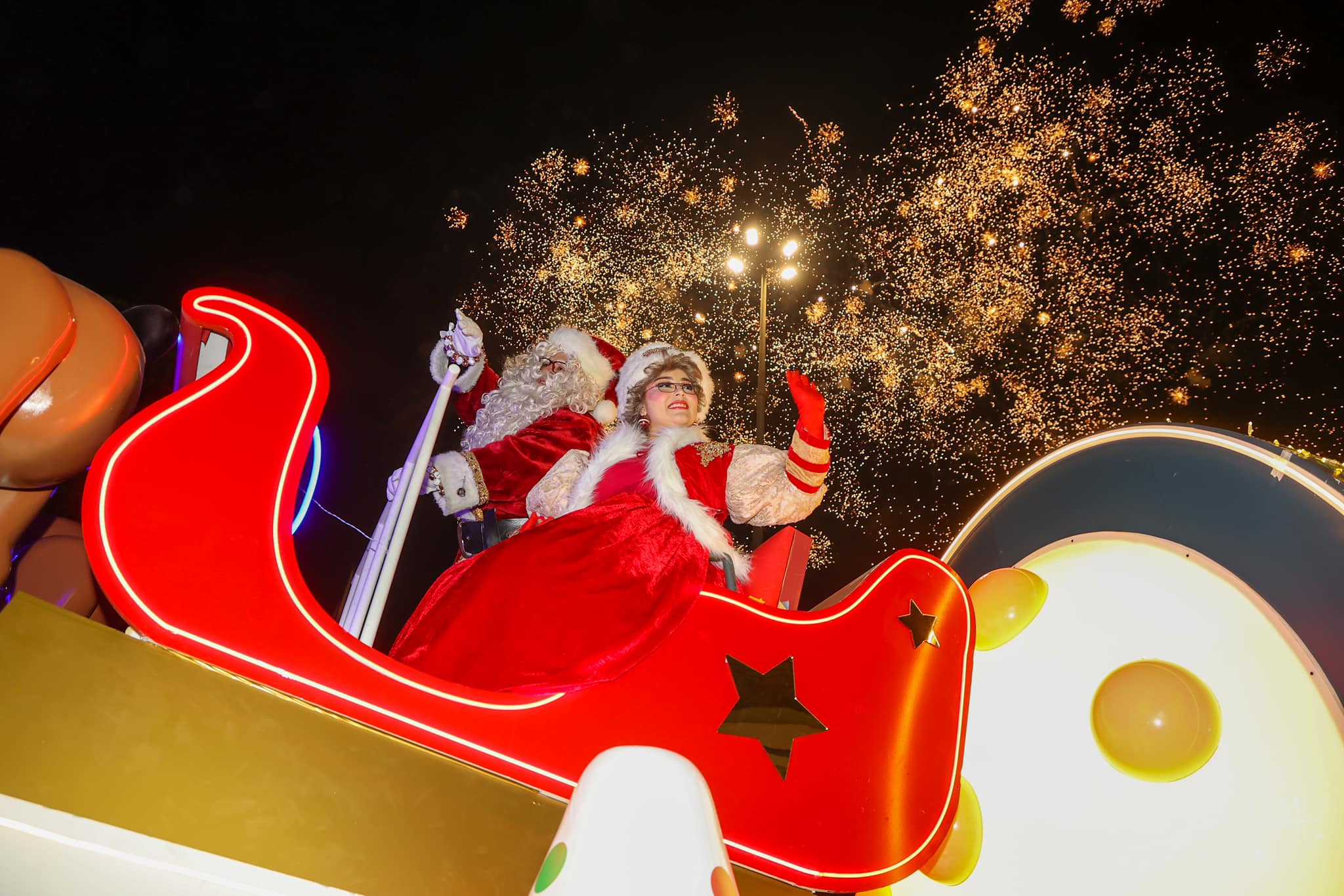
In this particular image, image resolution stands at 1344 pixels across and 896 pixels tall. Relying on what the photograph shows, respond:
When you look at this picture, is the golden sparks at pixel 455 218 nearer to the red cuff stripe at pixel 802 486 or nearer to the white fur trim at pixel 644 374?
the white fur trim at pixel 644 374

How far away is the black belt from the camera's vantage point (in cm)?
187

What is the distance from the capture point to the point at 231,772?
33.8 inches

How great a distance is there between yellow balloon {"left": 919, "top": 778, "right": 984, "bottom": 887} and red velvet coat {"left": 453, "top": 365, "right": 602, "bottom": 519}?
57.4 inches

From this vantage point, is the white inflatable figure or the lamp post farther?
the lamp post

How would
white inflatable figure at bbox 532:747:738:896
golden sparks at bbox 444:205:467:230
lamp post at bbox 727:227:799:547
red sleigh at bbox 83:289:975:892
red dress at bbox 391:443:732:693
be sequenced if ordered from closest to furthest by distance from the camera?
white inflatable figure at bbox 532:747:738:896, red sleigh at bbox 83:289:975:892, red dress at bbox 391:443:732:693, golden sparks at bbox 444:205:467:230, lamp post at bbox 727:227:799:547

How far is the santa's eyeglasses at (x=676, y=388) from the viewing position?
85.0 inches

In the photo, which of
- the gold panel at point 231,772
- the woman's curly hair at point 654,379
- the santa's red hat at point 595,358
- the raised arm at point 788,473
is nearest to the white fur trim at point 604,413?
the santa's red hat at point 595,358

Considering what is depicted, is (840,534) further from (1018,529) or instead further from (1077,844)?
(1077,844)

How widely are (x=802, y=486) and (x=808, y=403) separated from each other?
27 cm

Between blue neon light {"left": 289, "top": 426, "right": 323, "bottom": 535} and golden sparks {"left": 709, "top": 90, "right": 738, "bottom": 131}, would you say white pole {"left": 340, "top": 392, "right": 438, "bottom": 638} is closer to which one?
blue neon light {"left": 289, "top": 426, "right": 323, "bottom": 535}

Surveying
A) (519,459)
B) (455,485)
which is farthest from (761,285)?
(455,485)

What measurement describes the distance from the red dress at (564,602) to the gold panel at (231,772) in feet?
0.90

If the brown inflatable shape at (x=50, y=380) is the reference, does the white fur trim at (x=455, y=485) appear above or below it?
above

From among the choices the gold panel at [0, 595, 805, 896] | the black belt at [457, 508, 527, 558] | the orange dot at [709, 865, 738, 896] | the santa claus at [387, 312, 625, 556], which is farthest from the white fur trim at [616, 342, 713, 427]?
the orange dot at [709, 865, 738, 896]
